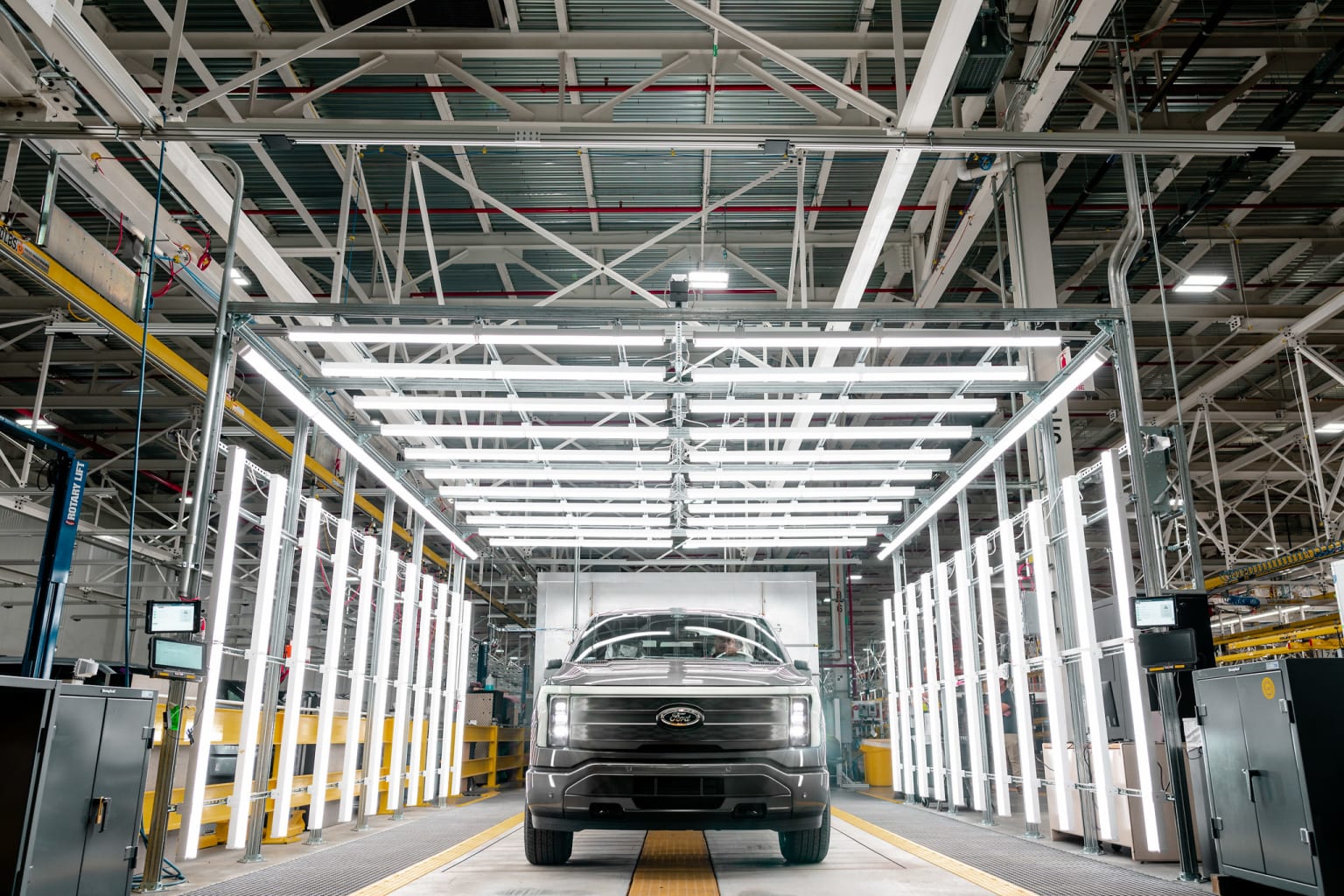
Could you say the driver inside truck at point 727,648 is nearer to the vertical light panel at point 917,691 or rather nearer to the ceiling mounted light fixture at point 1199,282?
the vertical light panel at point 917,691

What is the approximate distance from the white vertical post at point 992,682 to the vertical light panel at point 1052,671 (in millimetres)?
1207

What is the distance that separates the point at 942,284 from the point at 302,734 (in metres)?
7.62

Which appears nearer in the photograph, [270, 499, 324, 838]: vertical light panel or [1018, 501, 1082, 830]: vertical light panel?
[270, 499, 324, 838]: vertical light panel

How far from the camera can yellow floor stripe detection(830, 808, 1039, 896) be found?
503cm

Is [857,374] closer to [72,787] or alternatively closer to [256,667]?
[256,667]

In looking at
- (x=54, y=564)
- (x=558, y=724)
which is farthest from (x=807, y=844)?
(x=54, y=564)

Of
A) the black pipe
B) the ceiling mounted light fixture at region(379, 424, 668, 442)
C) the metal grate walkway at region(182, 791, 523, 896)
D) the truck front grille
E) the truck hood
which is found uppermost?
the black pipe

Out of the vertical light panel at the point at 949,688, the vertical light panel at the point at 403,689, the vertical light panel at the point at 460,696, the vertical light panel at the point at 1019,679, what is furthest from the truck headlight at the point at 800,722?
the vertical light panel at the point at 460,696

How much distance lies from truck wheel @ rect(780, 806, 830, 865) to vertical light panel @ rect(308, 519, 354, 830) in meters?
3.82

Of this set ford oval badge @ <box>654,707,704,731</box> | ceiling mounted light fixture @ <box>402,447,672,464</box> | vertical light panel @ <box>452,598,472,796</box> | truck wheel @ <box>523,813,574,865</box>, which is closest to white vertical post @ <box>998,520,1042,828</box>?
ceiling mounted light fixture @ <box>402,447,672,464</box>

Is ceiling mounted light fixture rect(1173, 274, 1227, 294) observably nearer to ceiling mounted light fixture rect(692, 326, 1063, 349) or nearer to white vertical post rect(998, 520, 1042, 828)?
white vertical post rect(998, 520, 1042, 828)

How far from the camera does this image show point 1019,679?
8195mm

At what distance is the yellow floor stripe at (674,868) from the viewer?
4938 millimetres

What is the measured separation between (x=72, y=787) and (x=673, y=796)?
281 centimetres
